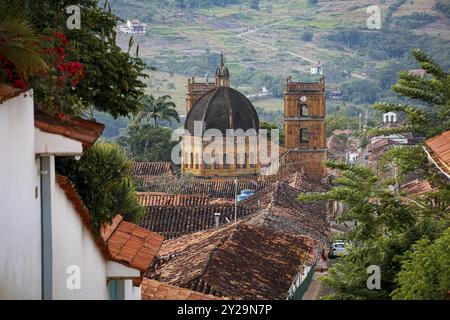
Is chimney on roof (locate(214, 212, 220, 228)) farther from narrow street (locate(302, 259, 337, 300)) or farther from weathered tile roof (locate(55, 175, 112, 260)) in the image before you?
weathered tile roof (locate(55, 175, 112, 260))

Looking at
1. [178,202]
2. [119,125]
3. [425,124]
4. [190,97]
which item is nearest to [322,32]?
[119,125]

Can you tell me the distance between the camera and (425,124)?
64.5 feet

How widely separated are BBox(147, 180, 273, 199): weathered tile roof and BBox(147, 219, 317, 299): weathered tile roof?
29248 mm

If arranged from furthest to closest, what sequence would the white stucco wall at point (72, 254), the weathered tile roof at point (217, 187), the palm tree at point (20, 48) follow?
the weathered tile roof at point (217, 187) < the white stucco wall at point (72, 254) < the palm tree at point (20, 48)

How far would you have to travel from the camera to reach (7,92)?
24.4 ft

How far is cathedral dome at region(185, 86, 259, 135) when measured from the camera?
69812 millimetres

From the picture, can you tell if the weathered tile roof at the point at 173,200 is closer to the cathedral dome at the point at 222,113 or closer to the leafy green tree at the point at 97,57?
the cathedral dome at the point at 222,113

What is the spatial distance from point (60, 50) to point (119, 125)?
406ft

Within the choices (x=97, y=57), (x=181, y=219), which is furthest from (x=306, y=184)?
(x=97, y=57)

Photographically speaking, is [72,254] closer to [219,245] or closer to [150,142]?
[219,245]

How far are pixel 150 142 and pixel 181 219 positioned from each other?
45.9 meters

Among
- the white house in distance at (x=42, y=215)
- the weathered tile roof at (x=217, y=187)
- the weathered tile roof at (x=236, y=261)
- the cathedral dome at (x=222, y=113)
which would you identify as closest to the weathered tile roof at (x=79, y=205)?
the white house in distance at (x=42, y=215)

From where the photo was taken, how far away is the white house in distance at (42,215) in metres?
7.44
